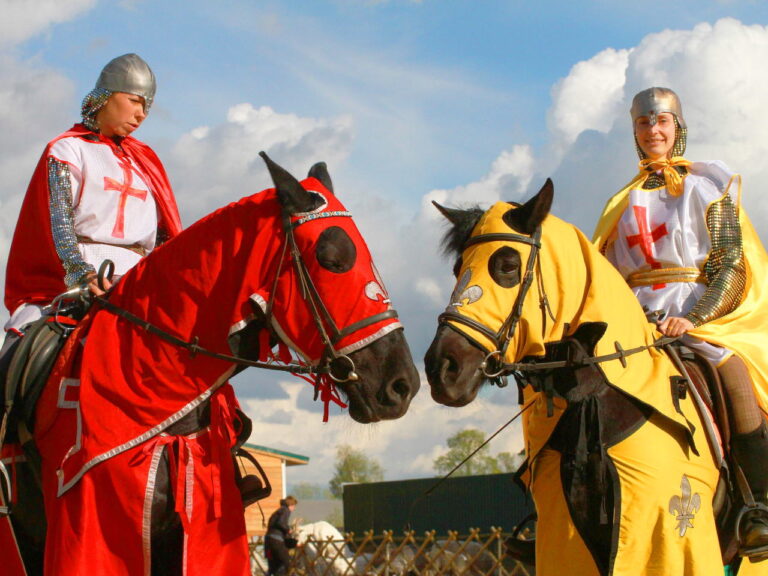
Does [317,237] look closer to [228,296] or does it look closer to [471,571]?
[228,296]

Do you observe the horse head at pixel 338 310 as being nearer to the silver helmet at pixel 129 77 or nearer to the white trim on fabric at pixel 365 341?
the white trim on fabric at pixel 365 341

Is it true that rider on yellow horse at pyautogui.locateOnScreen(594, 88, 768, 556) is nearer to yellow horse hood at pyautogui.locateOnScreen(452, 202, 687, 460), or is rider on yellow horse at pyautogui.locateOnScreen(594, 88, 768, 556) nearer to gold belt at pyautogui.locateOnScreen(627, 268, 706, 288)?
gold belt at pyautogui.locateOnScreen(627, 268, 706, 288)

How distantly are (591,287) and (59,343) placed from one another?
2.85 metres

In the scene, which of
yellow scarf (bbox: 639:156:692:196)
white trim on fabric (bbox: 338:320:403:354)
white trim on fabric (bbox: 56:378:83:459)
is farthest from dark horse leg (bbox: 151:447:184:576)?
yellow scarf (bbox: 639:156:692:196)

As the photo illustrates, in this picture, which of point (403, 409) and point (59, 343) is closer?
point (403, 409)

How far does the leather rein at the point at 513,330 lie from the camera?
17.8 ft

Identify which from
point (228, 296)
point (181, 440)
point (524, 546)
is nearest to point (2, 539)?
point (181, 440)

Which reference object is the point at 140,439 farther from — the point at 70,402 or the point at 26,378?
the point at 26,378

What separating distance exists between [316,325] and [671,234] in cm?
331

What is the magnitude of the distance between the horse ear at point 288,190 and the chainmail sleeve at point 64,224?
1.19 meters

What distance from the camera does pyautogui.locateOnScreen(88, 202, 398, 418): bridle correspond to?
4.52 metres

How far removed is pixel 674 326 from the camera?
6352mm

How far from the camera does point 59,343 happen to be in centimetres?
507

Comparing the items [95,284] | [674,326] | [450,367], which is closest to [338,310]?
[450,367]
